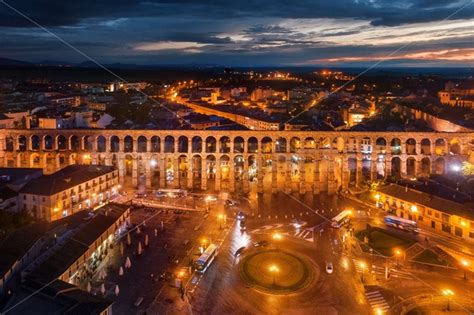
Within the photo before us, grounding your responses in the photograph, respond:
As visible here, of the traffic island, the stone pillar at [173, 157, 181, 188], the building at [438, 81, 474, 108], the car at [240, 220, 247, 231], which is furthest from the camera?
the building at [438, 81, 474, 108]

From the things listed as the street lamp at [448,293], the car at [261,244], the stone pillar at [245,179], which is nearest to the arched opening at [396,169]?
the stone pillar at [245,179]

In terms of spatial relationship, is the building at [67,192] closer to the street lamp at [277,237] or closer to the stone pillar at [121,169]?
the stone pillar at [121,169]

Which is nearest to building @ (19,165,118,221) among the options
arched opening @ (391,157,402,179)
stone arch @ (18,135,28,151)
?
stone arch @ (18,135,28,151)

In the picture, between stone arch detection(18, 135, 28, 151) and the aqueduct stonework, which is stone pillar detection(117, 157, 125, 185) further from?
stone arch detection(18, 135, 28, 151)

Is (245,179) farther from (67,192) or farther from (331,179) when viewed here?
(67,192)

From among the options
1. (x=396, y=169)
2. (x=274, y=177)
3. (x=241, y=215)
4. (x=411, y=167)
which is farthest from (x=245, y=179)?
(x=411, y=167)

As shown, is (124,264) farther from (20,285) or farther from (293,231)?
(293,231)
